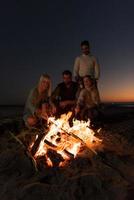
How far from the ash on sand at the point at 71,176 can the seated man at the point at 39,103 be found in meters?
0.90

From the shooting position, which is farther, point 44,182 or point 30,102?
point 30,102

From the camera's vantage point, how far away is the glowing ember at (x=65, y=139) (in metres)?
6.96

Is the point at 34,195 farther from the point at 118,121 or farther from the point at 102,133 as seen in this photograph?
the point at 118,121

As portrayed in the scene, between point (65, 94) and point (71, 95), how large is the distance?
20 cm

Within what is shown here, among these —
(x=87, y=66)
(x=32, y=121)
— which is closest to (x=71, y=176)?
(x=32, y=121)

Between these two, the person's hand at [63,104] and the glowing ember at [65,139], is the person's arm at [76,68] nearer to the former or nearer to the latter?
the person's hand at [63,104]

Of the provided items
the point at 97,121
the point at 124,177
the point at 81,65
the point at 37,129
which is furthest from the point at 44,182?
the point at 81,65

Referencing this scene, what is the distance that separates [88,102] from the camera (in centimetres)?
962

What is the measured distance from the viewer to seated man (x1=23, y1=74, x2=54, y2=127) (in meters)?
8.77

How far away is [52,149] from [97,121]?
326cm

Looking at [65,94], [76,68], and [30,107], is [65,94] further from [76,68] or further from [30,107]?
[30,107]

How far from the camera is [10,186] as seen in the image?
19.8 feet

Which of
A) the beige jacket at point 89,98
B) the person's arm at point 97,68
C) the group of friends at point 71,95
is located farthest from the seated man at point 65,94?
the person's arm at point 97,68

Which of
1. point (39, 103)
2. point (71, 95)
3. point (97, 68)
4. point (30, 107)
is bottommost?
point (30, 107)
